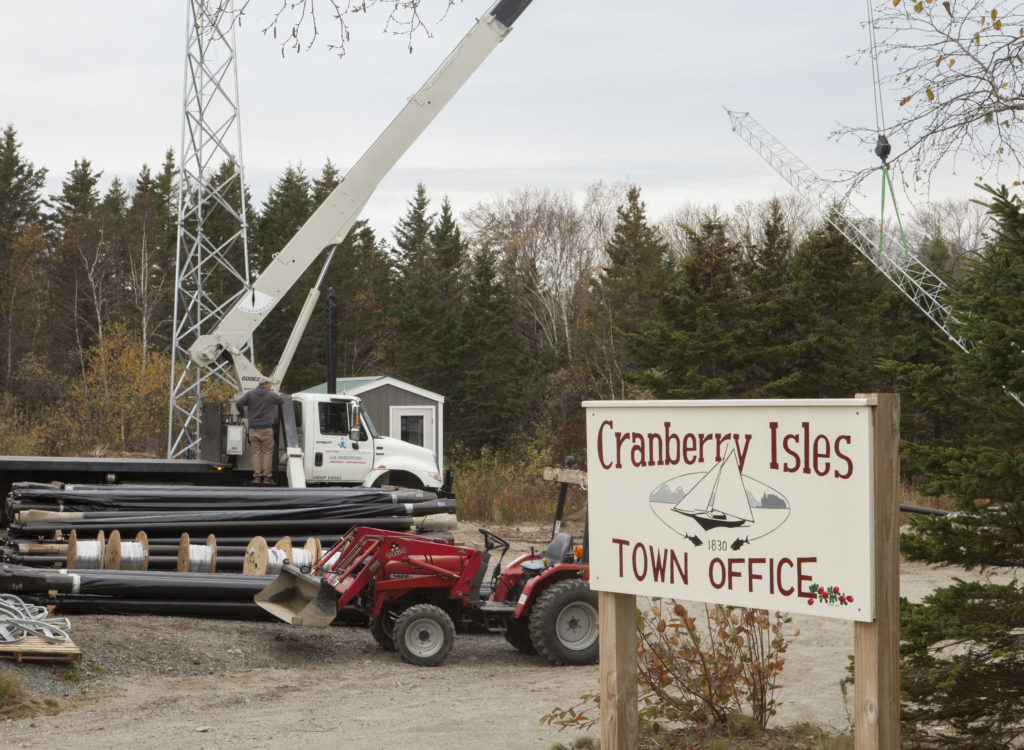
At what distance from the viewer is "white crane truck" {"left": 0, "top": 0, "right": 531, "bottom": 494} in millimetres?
18484

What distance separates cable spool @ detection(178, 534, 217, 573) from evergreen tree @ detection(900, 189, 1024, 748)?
9.24 m

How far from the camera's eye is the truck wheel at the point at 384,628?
10820mm

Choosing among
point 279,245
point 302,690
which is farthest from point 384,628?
point 279,245

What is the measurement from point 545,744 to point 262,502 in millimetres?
9826

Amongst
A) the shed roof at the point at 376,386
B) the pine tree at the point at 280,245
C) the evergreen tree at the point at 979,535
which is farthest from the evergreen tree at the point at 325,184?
the evergreen tree at the point at 979,535

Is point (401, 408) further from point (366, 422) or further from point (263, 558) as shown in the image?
point (263, 558)

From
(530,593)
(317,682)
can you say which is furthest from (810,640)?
(317,682)

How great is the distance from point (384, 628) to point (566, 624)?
5.96ft

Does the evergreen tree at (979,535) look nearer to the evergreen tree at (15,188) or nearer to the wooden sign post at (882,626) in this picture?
the wooden sign post at (882,626)

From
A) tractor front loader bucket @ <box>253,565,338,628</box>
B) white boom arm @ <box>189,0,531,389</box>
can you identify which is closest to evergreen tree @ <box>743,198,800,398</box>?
white boom arm @ <box>189,0,531,389</box>

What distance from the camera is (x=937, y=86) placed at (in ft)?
22.4

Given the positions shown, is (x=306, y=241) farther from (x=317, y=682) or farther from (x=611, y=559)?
(x=611, y=559)

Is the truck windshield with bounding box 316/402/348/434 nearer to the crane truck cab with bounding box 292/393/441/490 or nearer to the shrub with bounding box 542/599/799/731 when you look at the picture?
the crane truck cab with bounding box 292/393/441/490

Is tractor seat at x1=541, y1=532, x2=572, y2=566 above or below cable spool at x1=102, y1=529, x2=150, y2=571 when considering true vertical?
above
